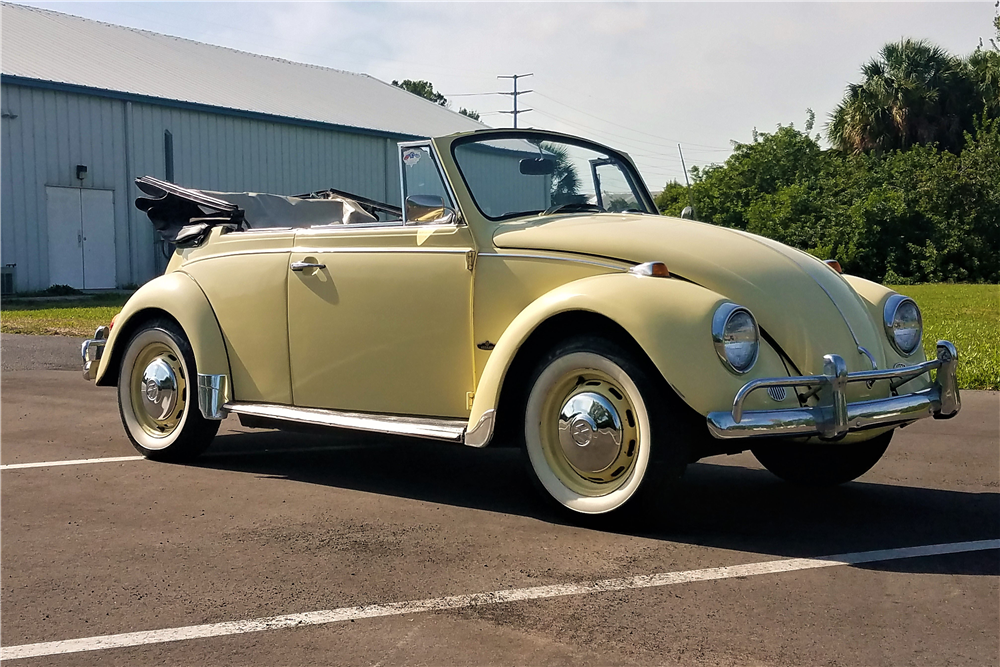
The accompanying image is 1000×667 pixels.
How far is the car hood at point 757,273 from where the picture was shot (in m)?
4.27

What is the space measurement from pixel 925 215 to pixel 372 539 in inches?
1136

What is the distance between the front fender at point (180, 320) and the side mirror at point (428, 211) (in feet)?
4.81

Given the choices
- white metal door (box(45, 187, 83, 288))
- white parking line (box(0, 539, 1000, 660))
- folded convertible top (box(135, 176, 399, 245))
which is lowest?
white parking line (box(0, 539, 1000, 660))

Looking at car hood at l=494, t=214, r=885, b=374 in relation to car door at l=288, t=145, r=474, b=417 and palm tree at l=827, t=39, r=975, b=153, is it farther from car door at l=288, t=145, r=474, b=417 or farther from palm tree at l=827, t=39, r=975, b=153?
palm tree at l=827, t=39, r=975, b=153

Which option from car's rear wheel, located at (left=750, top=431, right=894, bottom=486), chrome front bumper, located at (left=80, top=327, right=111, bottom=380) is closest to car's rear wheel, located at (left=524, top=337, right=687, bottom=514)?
car's rear wheel, located at (left=750, top=431, right=894, bottom=486)

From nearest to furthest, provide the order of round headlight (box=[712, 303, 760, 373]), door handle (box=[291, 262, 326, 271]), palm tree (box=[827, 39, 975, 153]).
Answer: round headlight (box=[712, 303, 760, 373])
door handle (box=[291, 262, 326, 271])
palm tree (box=[827, 39, 975, 153])

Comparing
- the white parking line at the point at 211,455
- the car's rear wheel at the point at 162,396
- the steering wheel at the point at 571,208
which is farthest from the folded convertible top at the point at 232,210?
the steering wheel at the point at 571,208

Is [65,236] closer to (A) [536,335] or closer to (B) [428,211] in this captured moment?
(B) [428,211]

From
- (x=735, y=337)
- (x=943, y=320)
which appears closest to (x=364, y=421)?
(x=735, y=337)

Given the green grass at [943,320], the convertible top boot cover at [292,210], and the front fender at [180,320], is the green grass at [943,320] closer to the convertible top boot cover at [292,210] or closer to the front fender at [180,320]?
the convertible top boot cover at [292,210]

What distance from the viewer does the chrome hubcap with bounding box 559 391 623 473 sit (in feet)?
13.8

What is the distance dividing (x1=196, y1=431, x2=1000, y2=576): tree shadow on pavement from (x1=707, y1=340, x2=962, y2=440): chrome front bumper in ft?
1.44

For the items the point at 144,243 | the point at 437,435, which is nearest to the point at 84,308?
the point at 144,243

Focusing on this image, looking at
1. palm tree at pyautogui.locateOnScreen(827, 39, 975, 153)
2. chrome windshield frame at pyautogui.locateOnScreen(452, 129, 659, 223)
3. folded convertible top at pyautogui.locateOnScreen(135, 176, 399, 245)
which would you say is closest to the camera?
chrome windshield frame at pyautogui.locateOnScreen(452, 129, 659, 223)
